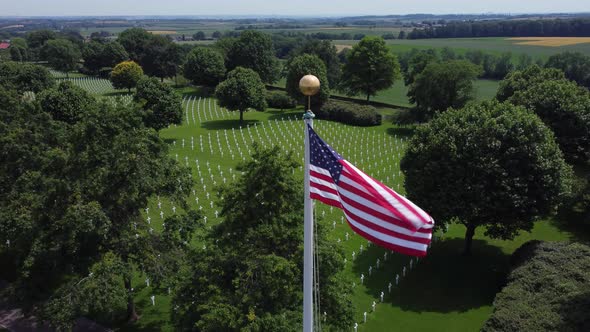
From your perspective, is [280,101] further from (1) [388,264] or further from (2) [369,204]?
(2) [369,204]

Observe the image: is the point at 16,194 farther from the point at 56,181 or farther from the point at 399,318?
the point at 399,318

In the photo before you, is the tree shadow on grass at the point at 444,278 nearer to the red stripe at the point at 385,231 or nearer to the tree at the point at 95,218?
the tree at the point at 95,218

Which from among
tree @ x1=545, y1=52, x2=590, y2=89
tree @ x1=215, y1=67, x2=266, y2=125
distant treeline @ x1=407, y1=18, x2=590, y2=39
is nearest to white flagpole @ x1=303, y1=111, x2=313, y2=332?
tree @ x1=215, y1=67, x2=266, y2=125

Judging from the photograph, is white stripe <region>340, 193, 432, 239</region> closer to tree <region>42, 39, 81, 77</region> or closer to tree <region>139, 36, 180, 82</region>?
tree <region>139, 36, 180, 82</region>

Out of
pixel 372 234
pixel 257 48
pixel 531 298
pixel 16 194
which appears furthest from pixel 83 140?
pixel 257 48

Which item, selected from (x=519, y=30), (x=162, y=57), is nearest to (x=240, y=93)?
(x=162, y=57)

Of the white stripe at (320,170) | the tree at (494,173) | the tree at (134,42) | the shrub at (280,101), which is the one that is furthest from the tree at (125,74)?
the white stripe at (320,170)
